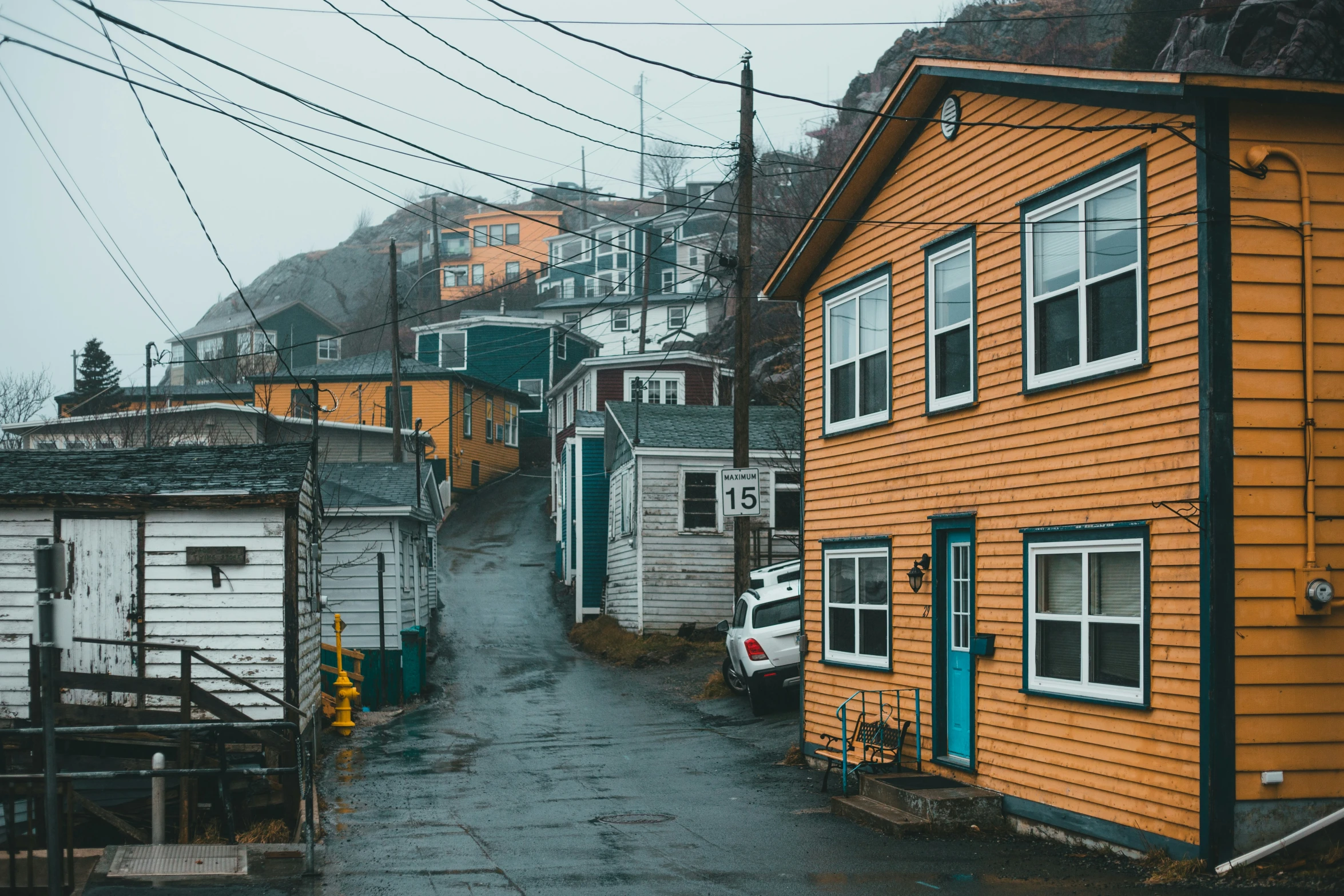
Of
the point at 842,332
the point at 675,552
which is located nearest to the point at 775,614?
the point at 842,332

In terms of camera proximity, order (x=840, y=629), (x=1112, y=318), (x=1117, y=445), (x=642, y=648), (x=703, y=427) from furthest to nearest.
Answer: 1. (x=703, y=427)
2. (x=642, y=648)
3. (x=840, y=629)
4. (x=1112, y=318)
5. (x=1117, y=445)

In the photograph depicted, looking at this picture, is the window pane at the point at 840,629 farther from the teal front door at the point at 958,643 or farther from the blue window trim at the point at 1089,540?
the blue window trim at the point at 1089,540

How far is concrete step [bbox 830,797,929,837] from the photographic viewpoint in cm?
1100

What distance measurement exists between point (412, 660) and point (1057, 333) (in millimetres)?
16882

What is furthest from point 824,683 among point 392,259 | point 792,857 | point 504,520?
point 504,520

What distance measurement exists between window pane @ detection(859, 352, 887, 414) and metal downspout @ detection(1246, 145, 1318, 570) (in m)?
5.58

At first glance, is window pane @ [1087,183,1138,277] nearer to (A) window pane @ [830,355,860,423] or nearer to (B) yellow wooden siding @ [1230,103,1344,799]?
(B) yellow wooden siding @ [1230,103,1344,799]

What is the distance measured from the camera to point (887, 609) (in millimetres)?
13922

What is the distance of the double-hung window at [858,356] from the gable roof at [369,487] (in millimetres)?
11759

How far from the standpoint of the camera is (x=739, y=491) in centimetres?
1962

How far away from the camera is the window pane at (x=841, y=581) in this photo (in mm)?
14930

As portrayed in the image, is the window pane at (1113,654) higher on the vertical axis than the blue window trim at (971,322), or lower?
lower

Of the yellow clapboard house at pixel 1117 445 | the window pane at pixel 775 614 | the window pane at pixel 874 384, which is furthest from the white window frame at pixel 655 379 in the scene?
the yellow clapboard house at pixel 1117 445

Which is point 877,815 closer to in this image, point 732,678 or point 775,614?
point 775,614
